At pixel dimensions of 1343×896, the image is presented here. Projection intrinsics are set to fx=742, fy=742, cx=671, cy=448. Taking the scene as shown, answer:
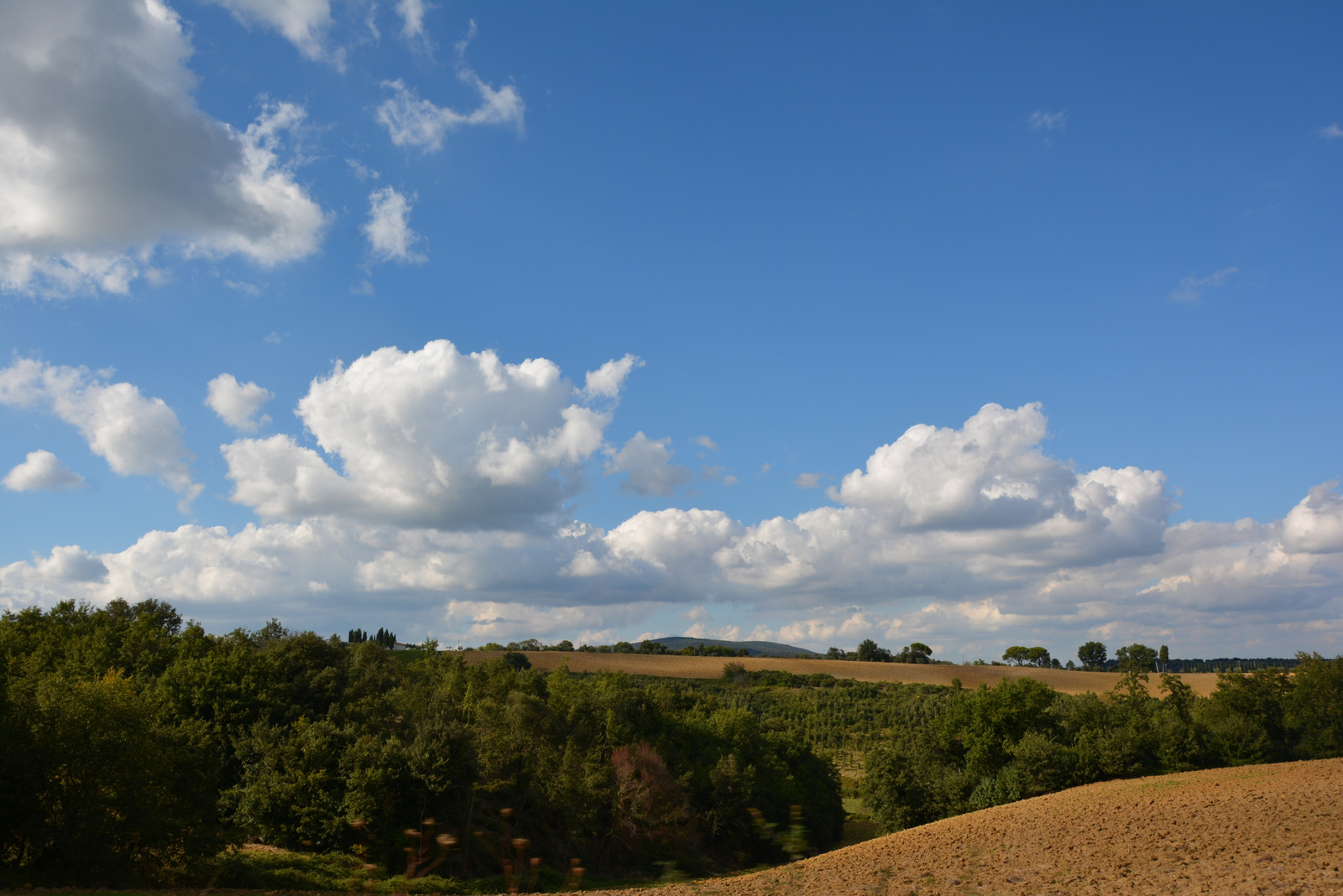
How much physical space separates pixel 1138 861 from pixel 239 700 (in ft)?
136

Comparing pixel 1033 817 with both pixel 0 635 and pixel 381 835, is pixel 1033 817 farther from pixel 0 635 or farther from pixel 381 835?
pixel 0 635

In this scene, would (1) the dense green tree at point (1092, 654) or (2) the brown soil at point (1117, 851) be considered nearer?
(2) the brown soil at point (1117, 851)

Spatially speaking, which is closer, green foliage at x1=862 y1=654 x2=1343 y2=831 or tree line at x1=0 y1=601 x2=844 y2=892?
tree line at x1=0 y1=601 x2=844 y2=892

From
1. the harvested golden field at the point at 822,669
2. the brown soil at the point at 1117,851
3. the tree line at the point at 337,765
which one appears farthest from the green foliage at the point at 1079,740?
the harvested golden field at the point at 822,669

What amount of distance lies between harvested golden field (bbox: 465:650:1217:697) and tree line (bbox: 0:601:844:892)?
2227 inches

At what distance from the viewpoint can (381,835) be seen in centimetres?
3488

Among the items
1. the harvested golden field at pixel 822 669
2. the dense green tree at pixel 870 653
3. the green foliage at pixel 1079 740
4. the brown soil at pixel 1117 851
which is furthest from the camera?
the dense green tree at pixel 870 653

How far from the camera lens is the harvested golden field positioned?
118000 mm

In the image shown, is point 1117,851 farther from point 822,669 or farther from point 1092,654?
point 1092,654

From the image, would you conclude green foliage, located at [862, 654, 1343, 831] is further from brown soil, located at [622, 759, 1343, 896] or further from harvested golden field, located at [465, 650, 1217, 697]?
harvested golden field, located at [465, 650, 1217, 697]

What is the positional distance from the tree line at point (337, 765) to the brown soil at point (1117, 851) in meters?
13.5

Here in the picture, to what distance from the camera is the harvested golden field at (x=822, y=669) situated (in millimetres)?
118000

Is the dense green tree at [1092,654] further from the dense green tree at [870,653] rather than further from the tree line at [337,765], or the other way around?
the tree line at [337,765]

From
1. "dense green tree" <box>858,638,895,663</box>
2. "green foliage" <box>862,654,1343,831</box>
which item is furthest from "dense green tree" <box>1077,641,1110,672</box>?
"green foliage" <box>862,654,1343,831</box>
